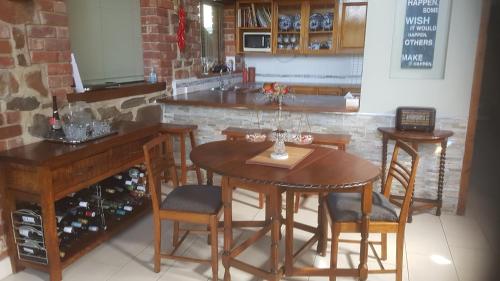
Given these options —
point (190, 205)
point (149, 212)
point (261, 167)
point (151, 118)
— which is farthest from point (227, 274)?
point (151, 118)

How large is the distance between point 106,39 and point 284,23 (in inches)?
113

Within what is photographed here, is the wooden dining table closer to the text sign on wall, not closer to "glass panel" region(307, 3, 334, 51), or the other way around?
the text sign on wall

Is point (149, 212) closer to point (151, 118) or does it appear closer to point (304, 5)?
point (151, 118)

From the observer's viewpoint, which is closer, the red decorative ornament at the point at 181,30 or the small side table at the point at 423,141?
the small side table at the point at 423,141

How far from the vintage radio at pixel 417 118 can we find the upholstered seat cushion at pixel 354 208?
109cm

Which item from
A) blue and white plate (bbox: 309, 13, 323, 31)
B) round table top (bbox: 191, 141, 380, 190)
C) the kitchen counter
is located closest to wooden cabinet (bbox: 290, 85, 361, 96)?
blue and white plate (bbox: 309, 13, 323, 31)

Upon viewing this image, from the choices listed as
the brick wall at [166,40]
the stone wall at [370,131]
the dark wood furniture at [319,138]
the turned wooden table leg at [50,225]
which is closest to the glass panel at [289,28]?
the brick wall at [166,40]

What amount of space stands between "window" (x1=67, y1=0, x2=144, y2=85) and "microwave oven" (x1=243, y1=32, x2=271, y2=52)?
215 centimetres

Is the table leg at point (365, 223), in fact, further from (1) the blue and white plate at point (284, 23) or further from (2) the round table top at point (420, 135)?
(1) the blue and white plate at point (284, 23)

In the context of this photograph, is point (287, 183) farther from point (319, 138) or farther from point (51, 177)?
point (319, 138)

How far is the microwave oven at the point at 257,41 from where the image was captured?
5656mm

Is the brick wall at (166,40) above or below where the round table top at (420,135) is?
above

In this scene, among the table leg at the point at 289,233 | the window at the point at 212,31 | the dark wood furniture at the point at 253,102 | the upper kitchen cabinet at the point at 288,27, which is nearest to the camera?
the table leg at the point at 289,233

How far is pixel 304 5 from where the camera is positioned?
5465 millimetres
